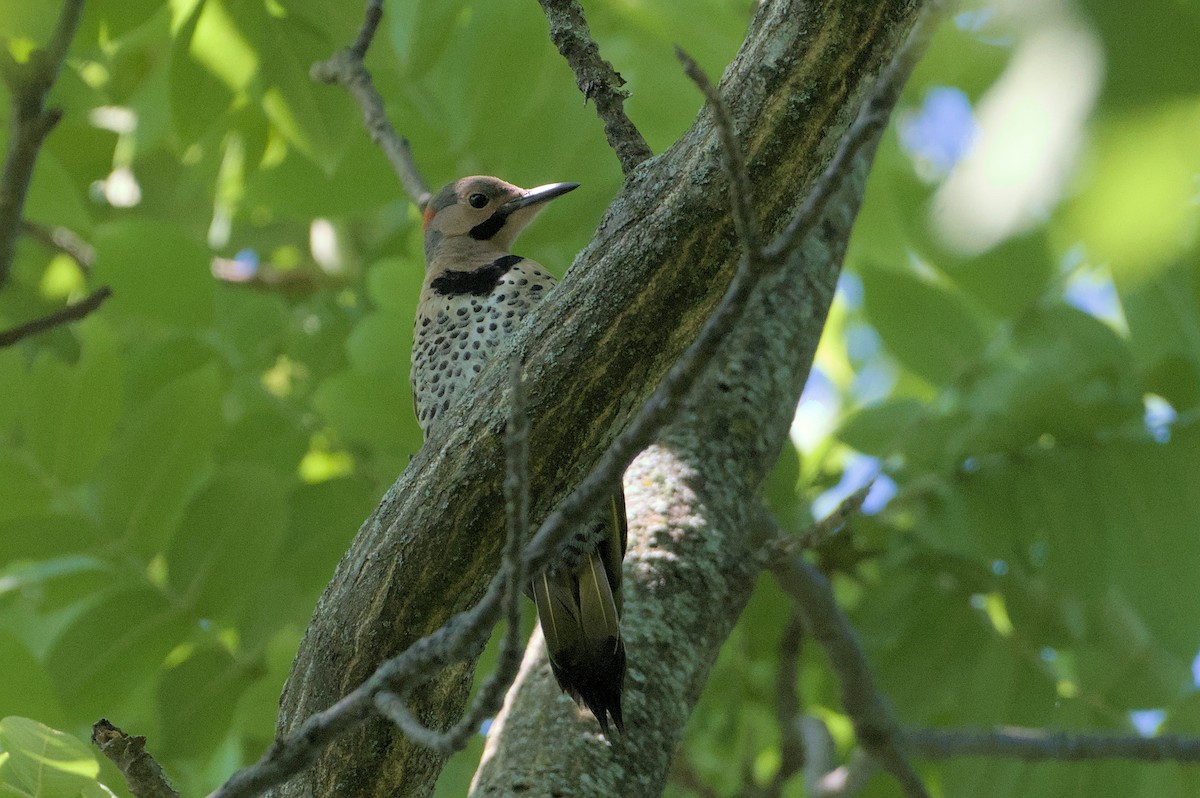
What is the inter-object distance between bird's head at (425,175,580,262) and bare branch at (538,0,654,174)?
1.28 m

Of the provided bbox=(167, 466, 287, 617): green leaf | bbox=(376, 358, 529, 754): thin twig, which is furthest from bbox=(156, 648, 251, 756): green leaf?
bbox=(376, 358, 529, 754): thin twig

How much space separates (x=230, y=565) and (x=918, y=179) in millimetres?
2214

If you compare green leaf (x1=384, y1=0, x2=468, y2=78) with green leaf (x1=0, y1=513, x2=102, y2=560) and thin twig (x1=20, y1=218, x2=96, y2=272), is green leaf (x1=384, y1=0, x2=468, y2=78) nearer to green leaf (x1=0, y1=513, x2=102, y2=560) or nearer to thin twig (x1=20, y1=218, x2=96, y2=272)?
green leaf (x1=0, y1=513, x2=102, y2=560)

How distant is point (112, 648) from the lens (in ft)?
10.5

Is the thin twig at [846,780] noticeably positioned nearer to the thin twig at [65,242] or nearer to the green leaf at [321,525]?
the green leaf at [321,525]

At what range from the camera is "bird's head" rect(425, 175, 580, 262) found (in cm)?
382

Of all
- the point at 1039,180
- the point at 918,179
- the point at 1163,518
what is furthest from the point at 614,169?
the point at 1039,180

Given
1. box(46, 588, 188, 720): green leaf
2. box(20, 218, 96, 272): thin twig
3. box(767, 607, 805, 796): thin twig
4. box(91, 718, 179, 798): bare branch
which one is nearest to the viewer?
box(91, 718, 179, 798): bare branch

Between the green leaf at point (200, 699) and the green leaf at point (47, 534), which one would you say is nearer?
the green leaf at point (47, 534)

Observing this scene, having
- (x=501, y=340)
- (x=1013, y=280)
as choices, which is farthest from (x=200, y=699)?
(x=1013, y=280)

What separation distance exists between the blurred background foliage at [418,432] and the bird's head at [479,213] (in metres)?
0.08

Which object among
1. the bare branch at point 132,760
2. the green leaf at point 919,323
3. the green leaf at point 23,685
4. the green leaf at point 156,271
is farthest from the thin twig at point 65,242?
the bare branch at point 132,760

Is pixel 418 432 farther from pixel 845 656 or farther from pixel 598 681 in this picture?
pixel 845 656

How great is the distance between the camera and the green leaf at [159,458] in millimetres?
3199
